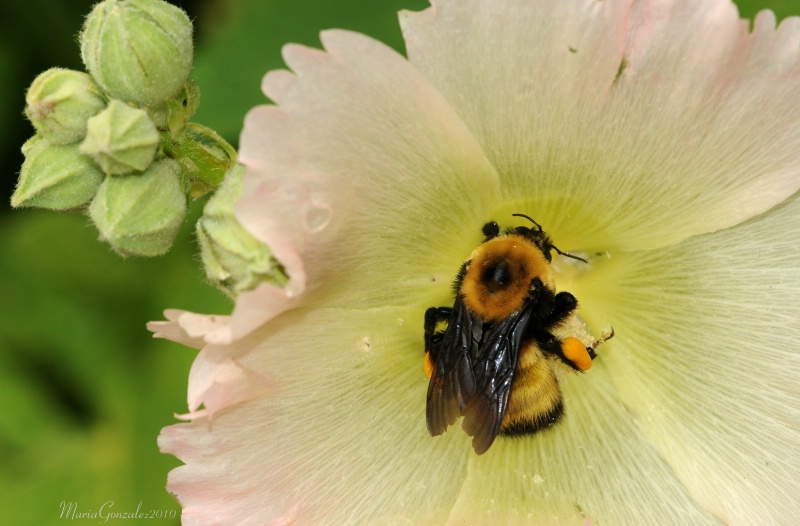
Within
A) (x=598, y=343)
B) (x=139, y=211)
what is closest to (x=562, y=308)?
(x=598, y=343)

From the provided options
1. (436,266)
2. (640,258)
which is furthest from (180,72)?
(640,258)

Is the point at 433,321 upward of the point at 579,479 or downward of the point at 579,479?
upward

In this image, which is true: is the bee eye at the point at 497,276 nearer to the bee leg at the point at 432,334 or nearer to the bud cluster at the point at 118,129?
the bee leg at the point at 432,334

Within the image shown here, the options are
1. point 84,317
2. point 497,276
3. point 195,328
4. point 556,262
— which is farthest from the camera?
point 84,317

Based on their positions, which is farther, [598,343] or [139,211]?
[598,343]

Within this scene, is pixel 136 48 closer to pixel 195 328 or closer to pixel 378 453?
pixel 195 328

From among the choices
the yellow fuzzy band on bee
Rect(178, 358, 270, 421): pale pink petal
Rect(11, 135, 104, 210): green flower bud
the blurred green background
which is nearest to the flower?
Rect(178, 358, 270, 421): pale pink petal

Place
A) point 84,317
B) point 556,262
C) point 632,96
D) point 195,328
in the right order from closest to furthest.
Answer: point 195,328 < point 632,96 < point 556,262 < point 84,317

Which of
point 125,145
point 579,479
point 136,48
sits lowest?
point 579,479

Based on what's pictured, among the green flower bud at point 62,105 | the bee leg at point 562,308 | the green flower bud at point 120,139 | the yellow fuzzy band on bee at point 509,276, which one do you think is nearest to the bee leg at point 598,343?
the bee leg at point 562,308
